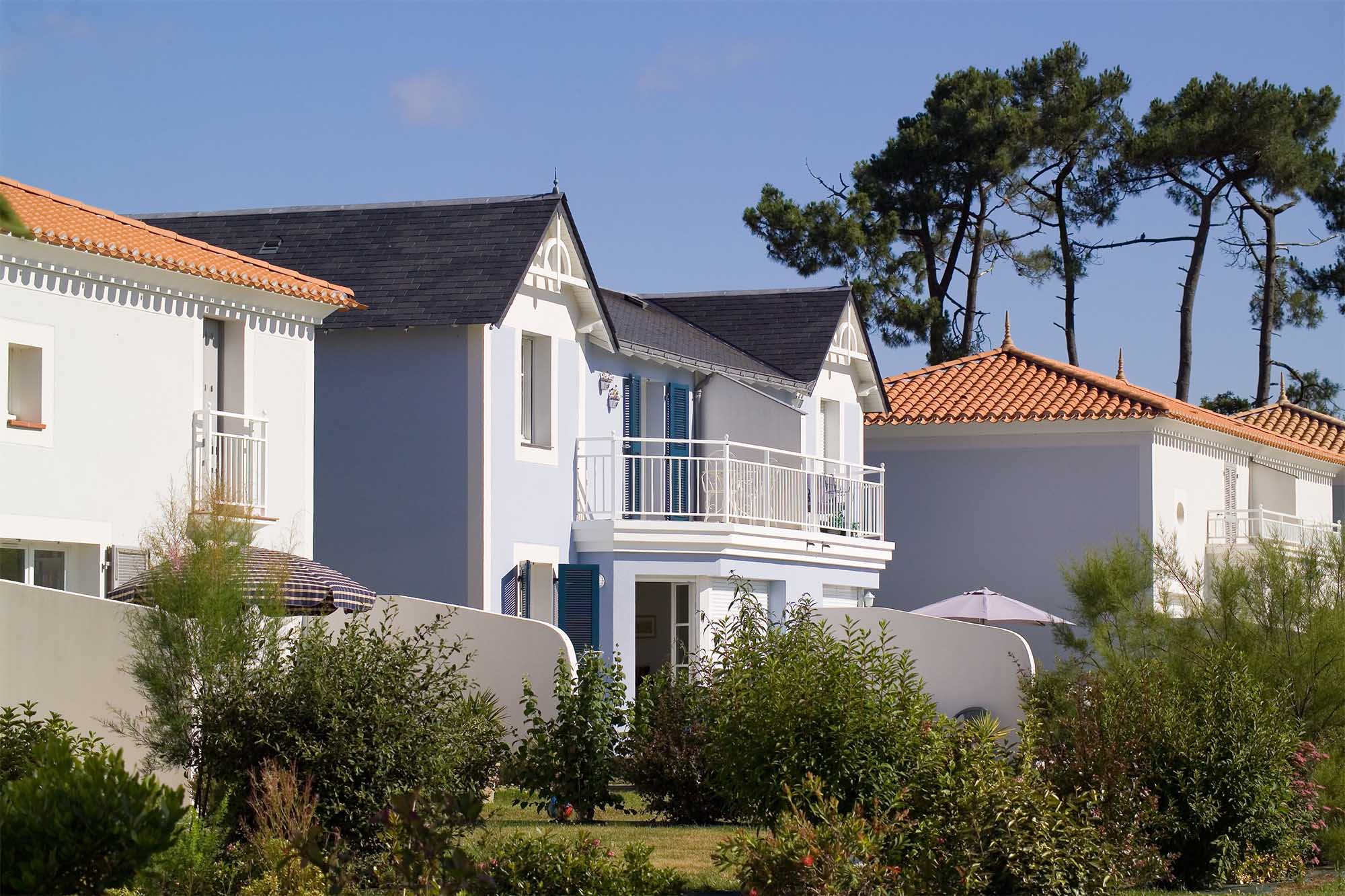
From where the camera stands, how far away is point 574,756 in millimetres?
17125

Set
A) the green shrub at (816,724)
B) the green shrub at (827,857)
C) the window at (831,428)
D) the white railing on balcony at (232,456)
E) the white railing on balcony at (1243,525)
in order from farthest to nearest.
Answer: the white railing on balcony at (1243,525) → the window at (831,428) → the white railing on balcony at (232,456) → the green shrub at (816,724) → the green shrub at (827,857)

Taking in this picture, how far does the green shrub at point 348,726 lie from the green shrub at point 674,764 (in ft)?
14.2

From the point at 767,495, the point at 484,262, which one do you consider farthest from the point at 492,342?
the point at 767,495

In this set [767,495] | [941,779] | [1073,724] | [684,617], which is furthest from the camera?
[684,617]

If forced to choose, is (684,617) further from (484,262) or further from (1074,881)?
(1074,881)

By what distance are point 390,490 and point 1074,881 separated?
13.1 metres

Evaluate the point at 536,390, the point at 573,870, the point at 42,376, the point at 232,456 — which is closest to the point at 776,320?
the point at 536,390

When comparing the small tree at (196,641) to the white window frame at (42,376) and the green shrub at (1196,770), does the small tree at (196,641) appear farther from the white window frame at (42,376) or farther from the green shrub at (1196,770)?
the green shrub at (1196,770)

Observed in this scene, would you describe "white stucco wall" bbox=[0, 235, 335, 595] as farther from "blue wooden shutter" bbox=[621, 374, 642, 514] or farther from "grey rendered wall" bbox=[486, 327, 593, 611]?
"blue wooden shutter" bbox=[621, 374, 642, 514]

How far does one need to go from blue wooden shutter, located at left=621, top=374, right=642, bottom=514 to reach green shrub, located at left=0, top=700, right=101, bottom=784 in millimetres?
12905

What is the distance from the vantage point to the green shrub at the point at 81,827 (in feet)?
33.6

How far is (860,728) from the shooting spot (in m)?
12.3

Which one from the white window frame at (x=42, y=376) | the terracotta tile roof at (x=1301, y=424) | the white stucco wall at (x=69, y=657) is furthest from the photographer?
the terracotta tile roof at (x=1301, y=424)

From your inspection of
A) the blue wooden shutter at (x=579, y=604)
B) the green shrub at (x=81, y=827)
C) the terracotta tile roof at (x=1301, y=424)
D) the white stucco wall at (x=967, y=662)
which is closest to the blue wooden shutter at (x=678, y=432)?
the blue wooden shutter at (x=579, y=604)
